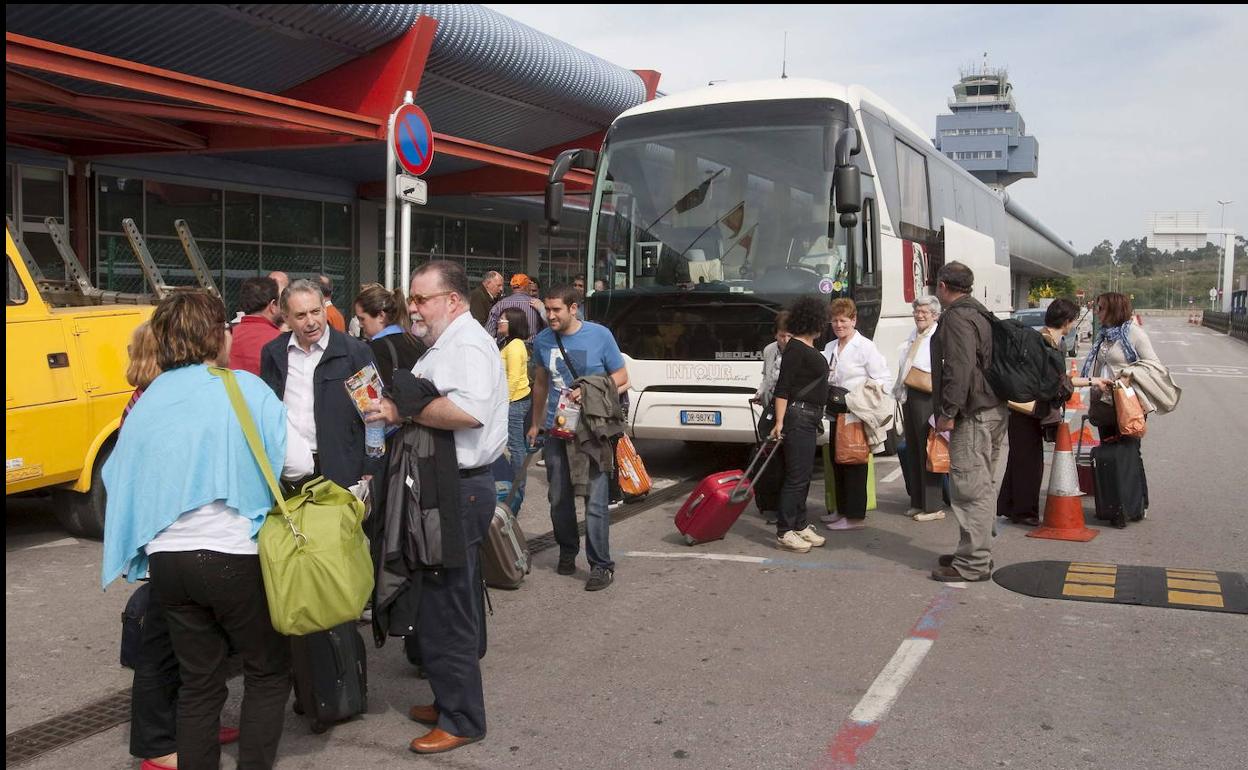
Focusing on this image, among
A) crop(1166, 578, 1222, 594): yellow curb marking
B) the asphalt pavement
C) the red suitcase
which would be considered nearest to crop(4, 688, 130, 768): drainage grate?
the asphalt pavement

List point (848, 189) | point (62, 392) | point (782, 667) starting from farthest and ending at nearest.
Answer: point (848, 189) → point (62, 392) → point (782, 667)

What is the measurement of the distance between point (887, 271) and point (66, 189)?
409 inches

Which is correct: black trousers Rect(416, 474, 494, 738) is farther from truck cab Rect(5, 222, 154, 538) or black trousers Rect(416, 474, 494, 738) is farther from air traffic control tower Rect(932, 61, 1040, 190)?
air traffic control tower Rect(932, 61, 1040, 190)

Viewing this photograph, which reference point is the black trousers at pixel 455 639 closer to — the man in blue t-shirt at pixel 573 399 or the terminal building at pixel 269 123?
the man in blue t-shirt at pixel 573 399

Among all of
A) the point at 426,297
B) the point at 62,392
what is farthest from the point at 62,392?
the point at 426,297

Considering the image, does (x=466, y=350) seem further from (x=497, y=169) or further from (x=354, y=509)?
(x=497, y=169)

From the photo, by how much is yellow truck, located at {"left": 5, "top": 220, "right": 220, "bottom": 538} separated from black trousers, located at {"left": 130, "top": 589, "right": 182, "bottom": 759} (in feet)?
11.1

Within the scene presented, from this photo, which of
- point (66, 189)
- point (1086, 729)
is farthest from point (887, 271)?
point (66, 189)

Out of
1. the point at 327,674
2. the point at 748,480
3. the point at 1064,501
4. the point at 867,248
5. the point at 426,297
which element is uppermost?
the point at 867,248

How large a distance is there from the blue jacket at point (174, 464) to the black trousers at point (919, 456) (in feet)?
19.3

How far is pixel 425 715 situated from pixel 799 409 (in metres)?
3.73

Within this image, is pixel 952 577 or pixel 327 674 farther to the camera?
pixel 952 577

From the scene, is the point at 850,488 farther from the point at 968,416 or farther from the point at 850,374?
the point at 968,416

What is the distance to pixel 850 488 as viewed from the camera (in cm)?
827
